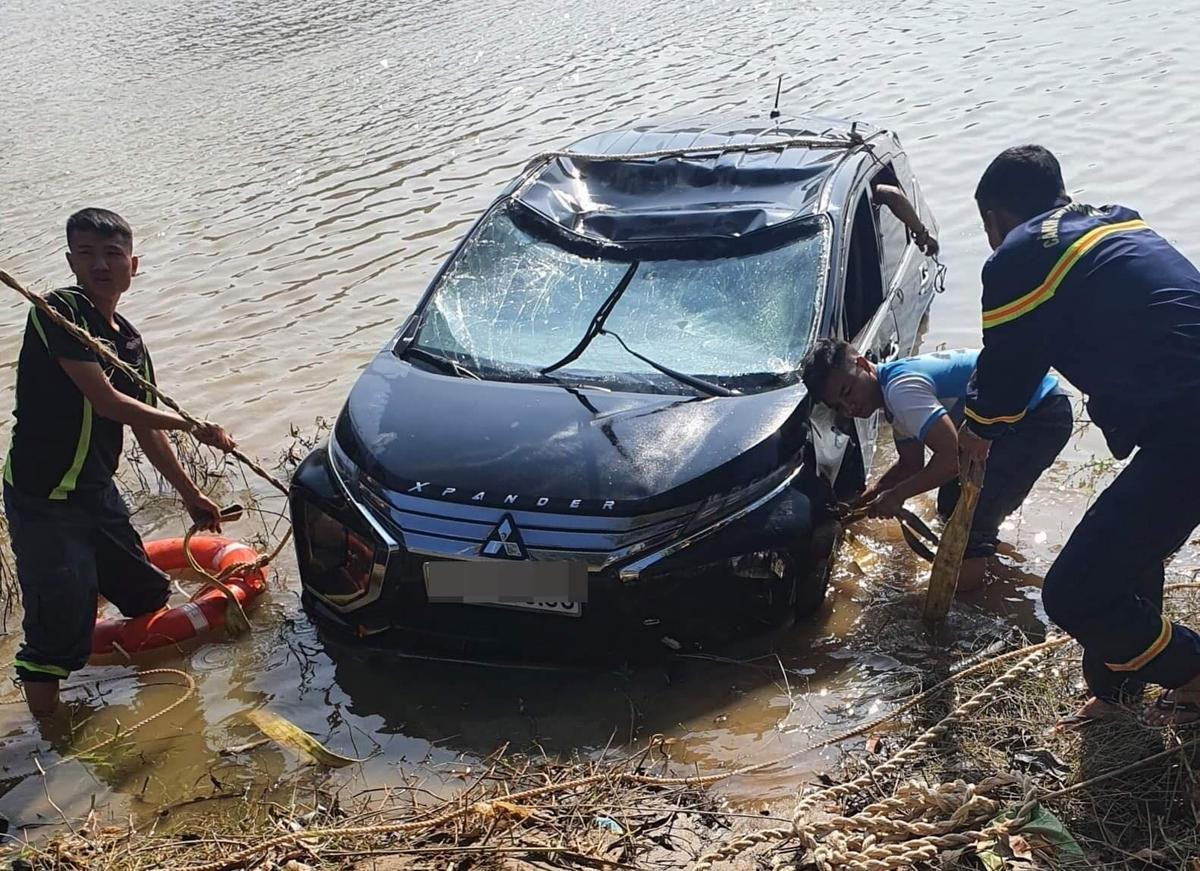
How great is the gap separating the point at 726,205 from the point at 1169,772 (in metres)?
2.93

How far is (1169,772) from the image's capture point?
332 cm

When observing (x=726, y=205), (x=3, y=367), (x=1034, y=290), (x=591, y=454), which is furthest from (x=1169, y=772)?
(x=3, y=367)

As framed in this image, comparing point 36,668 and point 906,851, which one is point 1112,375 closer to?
point 906,851

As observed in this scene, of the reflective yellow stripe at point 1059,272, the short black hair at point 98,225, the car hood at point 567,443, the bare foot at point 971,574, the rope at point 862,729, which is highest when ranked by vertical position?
the short black hair at point 98,225

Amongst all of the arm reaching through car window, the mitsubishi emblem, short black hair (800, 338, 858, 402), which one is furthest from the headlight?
the arm reaching through car window

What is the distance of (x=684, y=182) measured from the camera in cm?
543

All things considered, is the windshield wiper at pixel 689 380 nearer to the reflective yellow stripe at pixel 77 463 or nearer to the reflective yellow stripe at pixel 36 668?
the reflective yellow stripe at pixel 77 463

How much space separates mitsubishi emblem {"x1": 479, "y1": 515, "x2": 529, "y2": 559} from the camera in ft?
12.7

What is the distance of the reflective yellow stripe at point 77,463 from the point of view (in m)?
4.25

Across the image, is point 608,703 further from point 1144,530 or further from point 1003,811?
point 1144,530

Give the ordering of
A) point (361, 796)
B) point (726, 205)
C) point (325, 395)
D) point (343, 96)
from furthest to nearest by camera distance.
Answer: point (343, 96)
point (325, 395)
point (726, 205)
point (361, 796)

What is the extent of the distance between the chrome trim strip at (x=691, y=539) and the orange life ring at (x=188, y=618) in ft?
6.89

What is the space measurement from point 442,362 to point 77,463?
1432 mm

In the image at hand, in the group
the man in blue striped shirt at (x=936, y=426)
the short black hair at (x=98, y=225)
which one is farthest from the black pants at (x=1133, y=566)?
the short black hair at (x=98, y=225)
